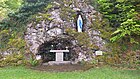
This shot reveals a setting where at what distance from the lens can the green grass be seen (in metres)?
9.51

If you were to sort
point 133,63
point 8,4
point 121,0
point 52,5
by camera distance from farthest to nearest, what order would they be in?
point 8,4 → point 52,5 → point 121,0 → point 133,63

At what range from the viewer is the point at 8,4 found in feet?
61.9

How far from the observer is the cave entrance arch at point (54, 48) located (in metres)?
13.5

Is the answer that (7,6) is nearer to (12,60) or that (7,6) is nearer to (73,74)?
(12,60)

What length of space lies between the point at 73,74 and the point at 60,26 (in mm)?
3871

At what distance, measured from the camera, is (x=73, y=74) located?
10109mm

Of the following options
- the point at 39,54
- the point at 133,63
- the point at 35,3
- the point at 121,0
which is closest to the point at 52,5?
the point at 35,3

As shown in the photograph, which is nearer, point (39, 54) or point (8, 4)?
point (39, 54)

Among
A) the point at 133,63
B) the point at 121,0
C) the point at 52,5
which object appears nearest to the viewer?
the point at 133,63

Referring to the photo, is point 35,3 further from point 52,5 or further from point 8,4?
point 8,4

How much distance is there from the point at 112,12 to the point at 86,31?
2.06m

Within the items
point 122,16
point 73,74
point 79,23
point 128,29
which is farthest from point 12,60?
point 122,16

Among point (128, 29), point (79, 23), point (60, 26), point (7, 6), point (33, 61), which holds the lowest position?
point (33, 61)

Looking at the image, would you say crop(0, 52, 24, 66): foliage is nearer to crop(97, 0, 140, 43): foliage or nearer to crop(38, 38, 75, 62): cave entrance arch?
crop(38, 38, 75, 62): cave entrance arch
